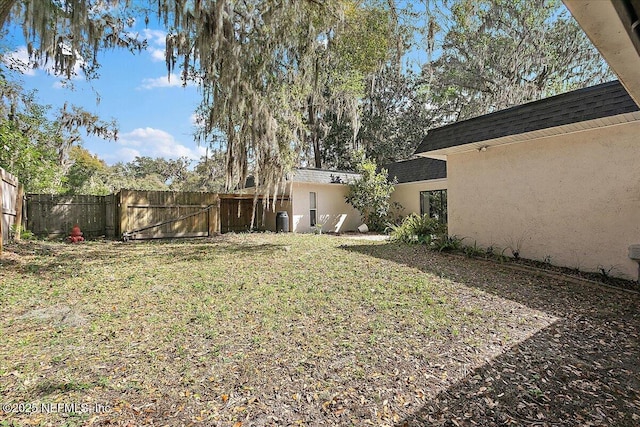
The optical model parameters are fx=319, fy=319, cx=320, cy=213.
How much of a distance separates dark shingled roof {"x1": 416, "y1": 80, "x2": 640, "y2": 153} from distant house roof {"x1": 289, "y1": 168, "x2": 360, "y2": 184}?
571cm

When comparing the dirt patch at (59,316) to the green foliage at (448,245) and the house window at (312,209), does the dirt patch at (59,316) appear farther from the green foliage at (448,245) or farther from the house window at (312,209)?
the house window at (312,209)

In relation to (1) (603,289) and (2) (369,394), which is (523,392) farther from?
(1) (603,289)

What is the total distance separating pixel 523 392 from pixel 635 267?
414 centimetres

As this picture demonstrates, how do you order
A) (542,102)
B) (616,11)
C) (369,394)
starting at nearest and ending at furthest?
(616,11)
(369,394)
(542,102)

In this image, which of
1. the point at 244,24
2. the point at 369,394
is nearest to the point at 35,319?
the point at 369,394

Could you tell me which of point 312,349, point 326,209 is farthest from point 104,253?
point 326,209

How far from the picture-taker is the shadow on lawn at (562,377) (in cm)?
196

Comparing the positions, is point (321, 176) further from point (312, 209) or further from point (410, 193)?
point (410, 193)

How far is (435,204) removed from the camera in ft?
39.7

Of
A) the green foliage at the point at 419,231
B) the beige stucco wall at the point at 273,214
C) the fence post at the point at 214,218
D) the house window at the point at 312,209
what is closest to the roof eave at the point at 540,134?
the green foliage at the point at 419,231

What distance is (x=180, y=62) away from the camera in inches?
280

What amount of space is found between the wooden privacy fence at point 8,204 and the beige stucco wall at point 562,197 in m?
8.88

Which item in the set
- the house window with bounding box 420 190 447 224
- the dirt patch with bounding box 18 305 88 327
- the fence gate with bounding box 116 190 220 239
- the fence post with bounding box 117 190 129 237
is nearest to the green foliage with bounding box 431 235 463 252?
the house window with bounding box 420 190 447 224

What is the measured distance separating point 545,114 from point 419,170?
7400 millimetres
